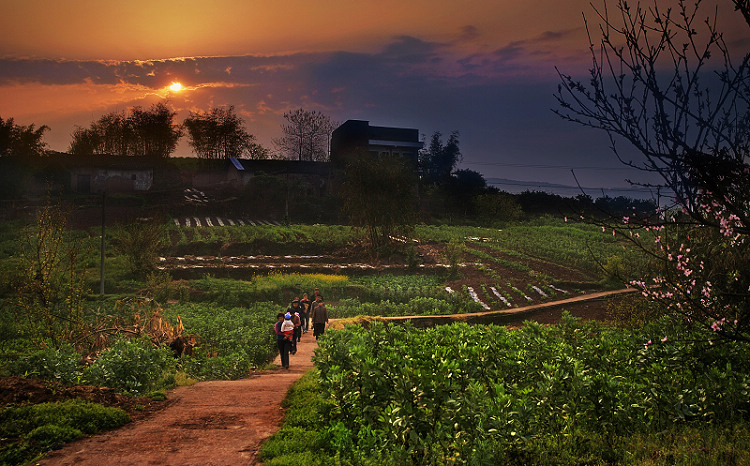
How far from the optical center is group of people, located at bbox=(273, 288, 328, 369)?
13297 mm

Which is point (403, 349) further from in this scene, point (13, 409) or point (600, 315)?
point (600, 315)

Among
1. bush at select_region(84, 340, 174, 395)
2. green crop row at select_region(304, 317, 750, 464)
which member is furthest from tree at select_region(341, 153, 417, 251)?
green crop row at select_region(304, 317, 750, 464)

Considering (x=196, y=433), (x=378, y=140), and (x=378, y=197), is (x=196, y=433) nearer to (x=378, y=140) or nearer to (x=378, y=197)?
(x=378, y=197)

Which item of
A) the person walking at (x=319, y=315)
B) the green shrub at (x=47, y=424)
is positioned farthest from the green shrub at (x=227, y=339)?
the green shrub at (x=47, y=424)

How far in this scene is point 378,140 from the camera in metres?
63.2

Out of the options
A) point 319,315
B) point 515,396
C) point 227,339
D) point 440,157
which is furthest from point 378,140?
point 515,396

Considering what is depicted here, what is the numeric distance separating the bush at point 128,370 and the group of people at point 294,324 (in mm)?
2711

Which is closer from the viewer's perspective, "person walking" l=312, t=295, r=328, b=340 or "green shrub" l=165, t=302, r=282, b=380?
"green shrub" l=165, t=302, r=282, b=380

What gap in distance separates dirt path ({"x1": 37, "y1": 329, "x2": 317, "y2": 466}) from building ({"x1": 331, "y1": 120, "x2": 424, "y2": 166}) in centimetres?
5183

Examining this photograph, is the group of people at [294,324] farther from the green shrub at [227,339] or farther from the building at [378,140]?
the building at [378,140]

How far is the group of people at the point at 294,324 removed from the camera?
1330 centimetres

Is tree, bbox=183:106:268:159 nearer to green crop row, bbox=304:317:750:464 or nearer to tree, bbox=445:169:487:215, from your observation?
tree, bbox=445:169:487:215

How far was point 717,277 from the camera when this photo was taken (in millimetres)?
11148

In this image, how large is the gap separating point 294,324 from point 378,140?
5005 centimetres
